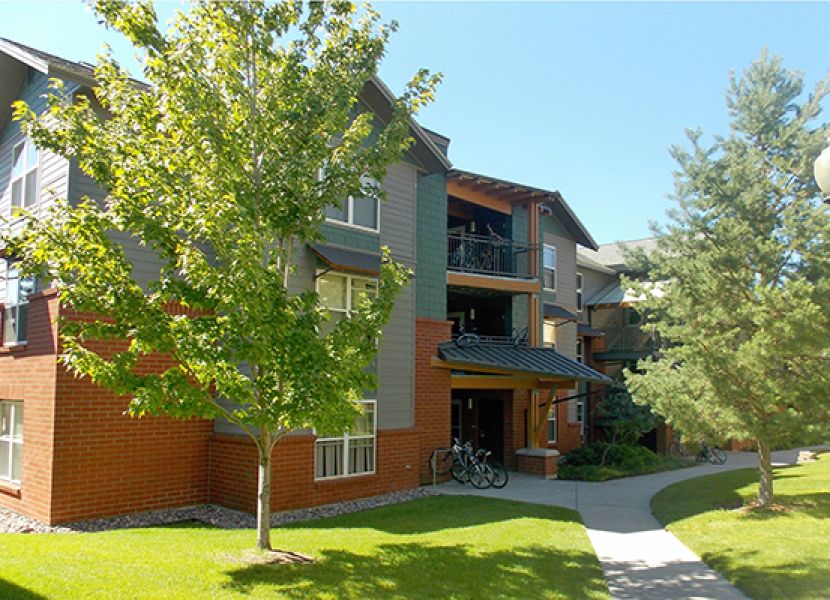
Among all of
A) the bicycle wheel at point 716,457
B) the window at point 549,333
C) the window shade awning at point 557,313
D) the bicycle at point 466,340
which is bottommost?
the bicycle wheel at point 716,457

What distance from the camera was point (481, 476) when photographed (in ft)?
53.8

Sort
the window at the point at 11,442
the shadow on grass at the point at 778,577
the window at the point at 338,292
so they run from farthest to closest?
the window at the point at 338,292 → the window at the point at 11,442 → the shadow on grass at the point at 778,577

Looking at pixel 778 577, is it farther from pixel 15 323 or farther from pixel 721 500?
pixel 15 323

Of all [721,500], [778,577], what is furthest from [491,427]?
[778,577]

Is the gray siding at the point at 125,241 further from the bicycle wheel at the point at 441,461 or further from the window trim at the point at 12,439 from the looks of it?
the bicycle wheel at the point at 441,461

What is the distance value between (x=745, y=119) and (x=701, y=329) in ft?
14.8

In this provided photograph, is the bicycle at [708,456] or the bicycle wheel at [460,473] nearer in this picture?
the bicycle wheel at [460,473]

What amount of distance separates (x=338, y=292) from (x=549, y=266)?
37.3 ft

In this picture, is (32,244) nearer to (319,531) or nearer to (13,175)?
(319,531)

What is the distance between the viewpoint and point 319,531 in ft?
34.4

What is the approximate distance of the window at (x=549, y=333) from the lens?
23141mm

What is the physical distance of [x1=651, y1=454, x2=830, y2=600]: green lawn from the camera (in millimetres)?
8221

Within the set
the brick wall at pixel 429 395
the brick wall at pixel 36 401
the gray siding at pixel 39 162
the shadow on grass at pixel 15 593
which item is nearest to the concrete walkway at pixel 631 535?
the brick wall at pixel 429 395

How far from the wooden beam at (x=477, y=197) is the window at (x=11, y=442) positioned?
38.8 feet
